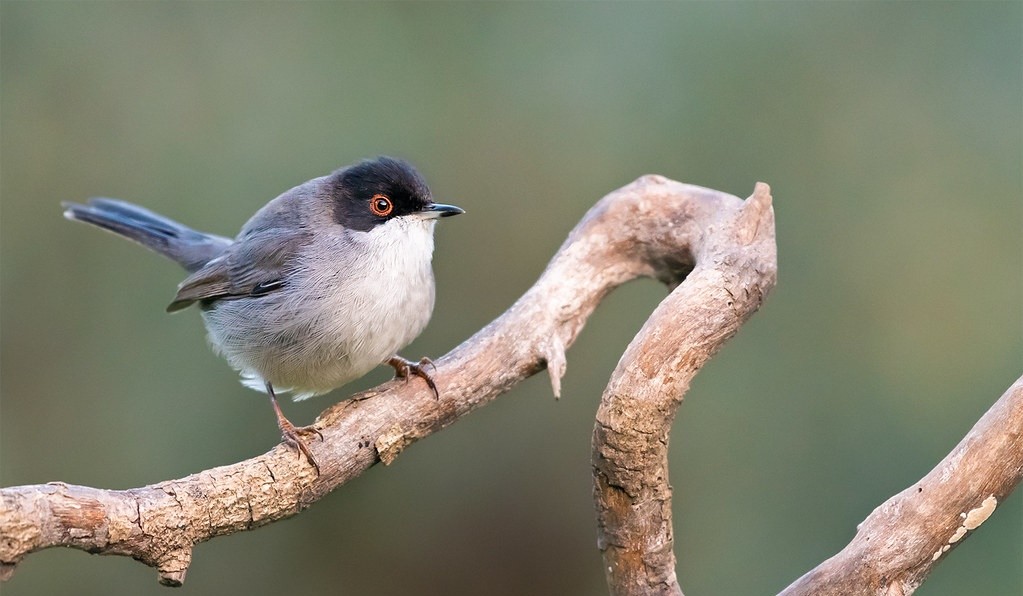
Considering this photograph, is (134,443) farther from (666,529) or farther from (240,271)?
(666,529)

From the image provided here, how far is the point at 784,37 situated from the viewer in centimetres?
631

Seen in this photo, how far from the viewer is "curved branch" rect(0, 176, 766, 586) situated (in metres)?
2.90

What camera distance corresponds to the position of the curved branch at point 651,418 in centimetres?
333

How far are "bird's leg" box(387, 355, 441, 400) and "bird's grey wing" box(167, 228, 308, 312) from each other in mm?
651

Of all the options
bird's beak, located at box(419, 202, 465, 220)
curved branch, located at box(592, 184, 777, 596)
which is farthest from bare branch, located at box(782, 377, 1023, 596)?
bird's beak, located at box(419, 202, 465, 220)

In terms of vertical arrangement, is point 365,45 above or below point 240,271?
above

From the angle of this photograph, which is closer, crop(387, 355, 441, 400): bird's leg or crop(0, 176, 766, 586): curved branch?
crop(0, 176, 766, 586): curved branch

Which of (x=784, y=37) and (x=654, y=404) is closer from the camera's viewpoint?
(x=654, y=404)

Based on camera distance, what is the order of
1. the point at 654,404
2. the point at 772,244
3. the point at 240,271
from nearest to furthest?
1. the point at 654,404
2. the point at 772,244
3. the point at 240,271

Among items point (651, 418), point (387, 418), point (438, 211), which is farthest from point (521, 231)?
point (651, 418)

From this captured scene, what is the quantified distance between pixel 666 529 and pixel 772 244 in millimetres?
1282

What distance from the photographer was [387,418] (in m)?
3.85

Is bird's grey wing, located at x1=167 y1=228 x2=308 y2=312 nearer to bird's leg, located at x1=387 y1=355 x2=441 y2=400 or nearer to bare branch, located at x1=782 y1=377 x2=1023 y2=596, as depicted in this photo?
bird's leg, located at x1=387 y1=355 x2=441 y2=400

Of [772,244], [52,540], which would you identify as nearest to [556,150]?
[772,244]
